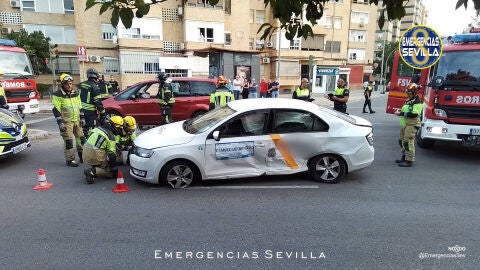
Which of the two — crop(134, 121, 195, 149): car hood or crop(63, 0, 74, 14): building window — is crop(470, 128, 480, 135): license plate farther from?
crop(63, 0, 74, 14): building window

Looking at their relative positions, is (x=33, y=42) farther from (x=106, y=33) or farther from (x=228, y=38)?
(x=228, y=38)

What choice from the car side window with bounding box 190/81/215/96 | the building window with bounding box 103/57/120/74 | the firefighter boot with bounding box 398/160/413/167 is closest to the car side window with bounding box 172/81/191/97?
the car side window with bounding box 190/81/215/96

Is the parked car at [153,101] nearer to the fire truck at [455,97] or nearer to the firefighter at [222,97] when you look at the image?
the firefighter at [222,97]

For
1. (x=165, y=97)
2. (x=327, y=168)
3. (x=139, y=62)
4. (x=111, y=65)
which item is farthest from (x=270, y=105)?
(x=111, y=65)

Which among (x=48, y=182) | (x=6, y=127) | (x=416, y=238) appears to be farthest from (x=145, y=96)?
(x=416, y=238)

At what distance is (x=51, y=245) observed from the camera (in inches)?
143

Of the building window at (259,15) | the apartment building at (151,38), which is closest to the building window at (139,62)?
the apartment building at (151,38)

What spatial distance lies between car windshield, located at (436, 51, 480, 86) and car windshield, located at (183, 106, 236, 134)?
4975 mm

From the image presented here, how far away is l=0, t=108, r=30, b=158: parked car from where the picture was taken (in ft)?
20.4

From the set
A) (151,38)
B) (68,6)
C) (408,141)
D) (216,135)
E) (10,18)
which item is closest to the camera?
(216,135)

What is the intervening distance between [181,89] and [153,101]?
96cm

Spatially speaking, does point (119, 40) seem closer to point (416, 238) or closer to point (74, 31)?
point (74, 31)

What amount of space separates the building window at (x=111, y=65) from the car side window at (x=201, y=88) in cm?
1885

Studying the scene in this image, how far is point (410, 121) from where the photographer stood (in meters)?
6.58
